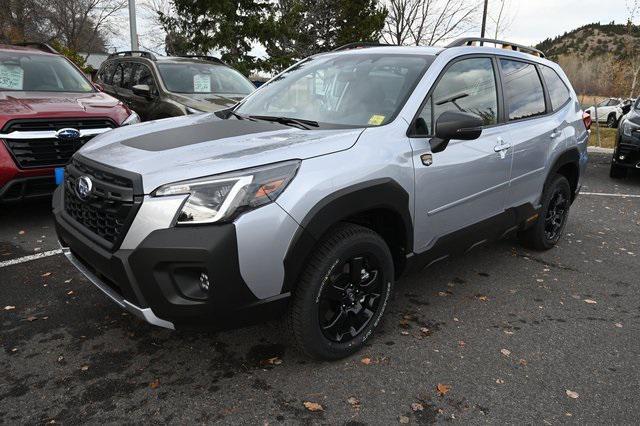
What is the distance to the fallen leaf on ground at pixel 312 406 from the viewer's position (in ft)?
7.67

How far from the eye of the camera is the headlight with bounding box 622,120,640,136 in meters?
7.96

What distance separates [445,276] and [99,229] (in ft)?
8.71


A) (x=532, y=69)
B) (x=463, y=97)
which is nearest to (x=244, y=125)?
(x=463, y=97)

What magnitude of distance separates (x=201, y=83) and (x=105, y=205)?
5.42 metres

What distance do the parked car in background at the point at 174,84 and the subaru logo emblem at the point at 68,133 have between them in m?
1.54

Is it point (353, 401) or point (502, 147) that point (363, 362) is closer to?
point (353, 401)

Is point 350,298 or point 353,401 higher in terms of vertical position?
point 350,298

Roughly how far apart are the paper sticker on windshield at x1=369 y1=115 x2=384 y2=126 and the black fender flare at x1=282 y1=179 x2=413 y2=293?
387mm

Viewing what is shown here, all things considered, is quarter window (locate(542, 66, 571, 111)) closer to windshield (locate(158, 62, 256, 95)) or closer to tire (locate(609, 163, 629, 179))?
windshield (locate(158, 62, 256, 95))

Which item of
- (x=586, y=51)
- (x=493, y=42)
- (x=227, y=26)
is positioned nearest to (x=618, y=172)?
(x=493, y=42)

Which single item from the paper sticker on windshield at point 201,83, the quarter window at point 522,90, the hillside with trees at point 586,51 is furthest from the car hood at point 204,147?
the hillside with trees at point 586,51

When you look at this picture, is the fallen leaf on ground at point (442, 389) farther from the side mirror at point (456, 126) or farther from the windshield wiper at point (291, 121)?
the windshield wiper at point (291, 121)

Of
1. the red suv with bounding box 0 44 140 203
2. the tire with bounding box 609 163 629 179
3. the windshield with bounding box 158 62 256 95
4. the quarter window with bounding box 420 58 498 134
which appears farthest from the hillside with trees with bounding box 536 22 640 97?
the red suv with bounding box 0 44 140 203

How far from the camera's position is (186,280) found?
2156 millimetres
